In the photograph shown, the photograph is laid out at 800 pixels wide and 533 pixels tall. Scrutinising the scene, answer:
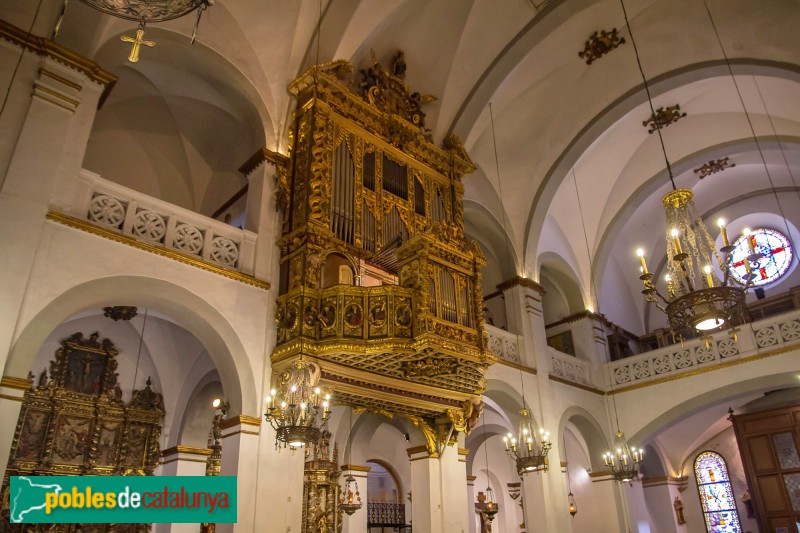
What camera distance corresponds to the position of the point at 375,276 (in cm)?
1050

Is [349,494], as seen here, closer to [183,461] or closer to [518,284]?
[183,461]

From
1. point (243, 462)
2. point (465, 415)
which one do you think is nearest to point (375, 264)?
point (465, 415)

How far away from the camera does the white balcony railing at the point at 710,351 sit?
13.3 m

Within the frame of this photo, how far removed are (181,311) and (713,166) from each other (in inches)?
634

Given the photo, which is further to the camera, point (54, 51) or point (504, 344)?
point (504, 344)

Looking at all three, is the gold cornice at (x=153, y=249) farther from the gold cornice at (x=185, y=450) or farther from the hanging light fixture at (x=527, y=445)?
the hanging light fixture at (x=527, y=445)

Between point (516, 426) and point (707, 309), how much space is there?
6.82 m

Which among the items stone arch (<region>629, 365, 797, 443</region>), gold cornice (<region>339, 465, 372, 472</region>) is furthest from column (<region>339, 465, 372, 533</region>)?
stone arch (<region>629, 365, 797, 443</region>)

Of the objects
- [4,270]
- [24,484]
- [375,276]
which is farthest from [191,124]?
[24,484]

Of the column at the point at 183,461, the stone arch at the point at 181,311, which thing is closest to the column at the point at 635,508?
the column at the point at 183,461

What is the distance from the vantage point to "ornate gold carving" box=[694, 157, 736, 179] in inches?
702

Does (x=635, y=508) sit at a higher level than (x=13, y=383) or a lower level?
lower

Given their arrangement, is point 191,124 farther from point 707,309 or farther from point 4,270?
point 707,309

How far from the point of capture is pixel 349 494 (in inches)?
504
